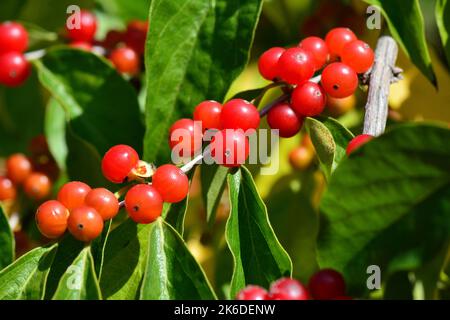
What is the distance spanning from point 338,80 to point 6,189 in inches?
32.1

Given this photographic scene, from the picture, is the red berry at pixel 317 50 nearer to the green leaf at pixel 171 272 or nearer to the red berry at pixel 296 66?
the red berry at pixel 296 66

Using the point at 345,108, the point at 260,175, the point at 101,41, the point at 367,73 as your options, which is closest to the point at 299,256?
the point at 260,175

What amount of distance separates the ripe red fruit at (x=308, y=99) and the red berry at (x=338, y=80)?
0.02 metres

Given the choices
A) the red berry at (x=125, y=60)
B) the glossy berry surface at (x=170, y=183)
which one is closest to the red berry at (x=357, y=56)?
the glossy berry surface at (x=170, y=183)

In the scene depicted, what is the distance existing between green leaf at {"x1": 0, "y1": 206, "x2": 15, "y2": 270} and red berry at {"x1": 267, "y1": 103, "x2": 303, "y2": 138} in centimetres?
43

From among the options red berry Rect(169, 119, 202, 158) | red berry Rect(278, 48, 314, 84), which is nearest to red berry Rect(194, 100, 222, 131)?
red berry Rect(169, 119, 202, 158)

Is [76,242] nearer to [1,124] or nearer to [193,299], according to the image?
[193,299]

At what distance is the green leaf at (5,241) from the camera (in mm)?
1105

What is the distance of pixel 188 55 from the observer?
122 cm

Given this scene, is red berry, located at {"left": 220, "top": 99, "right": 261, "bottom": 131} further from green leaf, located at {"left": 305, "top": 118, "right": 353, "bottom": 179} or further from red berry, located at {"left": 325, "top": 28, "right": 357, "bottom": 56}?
red berry, located at {"left": 325, "top": 28, "right": 357, "bottom": 56}

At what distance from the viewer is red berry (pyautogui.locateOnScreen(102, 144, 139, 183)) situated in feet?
3.42

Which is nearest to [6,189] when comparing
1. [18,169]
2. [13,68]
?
[18,169]

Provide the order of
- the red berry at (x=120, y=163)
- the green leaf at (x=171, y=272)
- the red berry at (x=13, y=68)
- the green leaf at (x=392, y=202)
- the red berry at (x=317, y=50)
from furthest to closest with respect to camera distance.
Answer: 1. the red berry at (x=13, y=68)
2. the red berry at (x=317, y=50)
3. the red berry at (x=120, y=163)
4. the green leaf at (x=171, y=272)
5. the green leaf at (x=392, y=202)
